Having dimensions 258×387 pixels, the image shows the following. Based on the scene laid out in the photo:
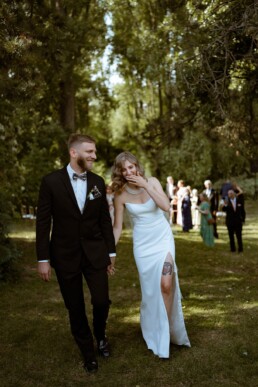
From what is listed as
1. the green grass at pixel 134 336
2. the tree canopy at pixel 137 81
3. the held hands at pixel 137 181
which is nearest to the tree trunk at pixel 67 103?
the tree canopy at pixel 137 81

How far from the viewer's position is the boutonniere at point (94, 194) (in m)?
4.66

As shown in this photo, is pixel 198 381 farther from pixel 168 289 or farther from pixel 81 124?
pixel 81 124

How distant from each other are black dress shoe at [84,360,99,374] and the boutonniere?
5.75ft

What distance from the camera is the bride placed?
5180 millimetres

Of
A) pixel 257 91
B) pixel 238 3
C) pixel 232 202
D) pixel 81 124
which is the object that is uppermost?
pixel 81 124

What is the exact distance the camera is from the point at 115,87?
121 feet

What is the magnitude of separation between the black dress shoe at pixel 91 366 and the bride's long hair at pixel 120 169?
1936 millimetres

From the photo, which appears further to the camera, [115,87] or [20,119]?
[115,87]

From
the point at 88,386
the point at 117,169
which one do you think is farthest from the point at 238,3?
the point at 88,386

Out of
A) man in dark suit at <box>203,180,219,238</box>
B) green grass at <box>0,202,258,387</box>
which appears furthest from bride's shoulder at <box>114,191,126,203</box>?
man in dark suit at <box>203,180,219,238</box>

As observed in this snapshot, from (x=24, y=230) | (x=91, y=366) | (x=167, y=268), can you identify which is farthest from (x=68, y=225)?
(x=24, y=230)

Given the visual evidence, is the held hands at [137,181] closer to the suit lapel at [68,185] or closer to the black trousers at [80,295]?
the suit lapel at [68,185]

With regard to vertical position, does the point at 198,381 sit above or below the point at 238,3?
below

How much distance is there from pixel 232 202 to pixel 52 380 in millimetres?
8938
